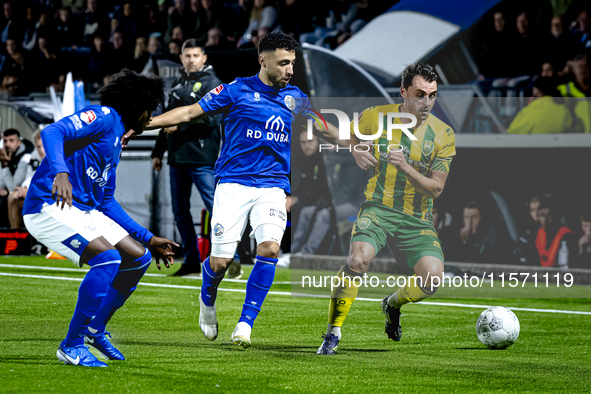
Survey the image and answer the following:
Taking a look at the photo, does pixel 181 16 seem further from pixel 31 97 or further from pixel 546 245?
pixel 546 245

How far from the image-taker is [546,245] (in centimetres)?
923

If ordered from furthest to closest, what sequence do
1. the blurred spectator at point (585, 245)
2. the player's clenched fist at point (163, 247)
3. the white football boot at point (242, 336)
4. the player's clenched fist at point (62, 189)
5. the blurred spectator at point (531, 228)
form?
the blurred spectator at point (531, 228)
the blurred spectator at point (585, 245)
the white football boot at point (242, 336)
the player's clenched fist at point (163, 247)
the player's clenched fist at point (62, 189)

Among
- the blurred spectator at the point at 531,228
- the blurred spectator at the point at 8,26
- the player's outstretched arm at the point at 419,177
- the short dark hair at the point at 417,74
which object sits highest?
the blurred spectator at the point at 8,26

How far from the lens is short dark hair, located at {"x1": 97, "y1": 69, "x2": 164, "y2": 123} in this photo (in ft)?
13.1

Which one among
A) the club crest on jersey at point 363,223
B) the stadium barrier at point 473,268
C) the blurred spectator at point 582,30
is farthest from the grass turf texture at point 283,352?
the blurred spectator at point 582,30

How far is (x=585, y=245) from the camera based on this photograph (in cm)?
915

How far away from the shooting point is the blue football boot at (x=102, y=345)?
13.2ft

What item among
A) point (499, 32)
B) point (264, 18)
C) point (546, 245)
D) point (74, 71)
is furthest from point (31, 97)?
point (546, 245)

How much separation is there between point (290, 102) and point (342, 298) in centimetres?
136

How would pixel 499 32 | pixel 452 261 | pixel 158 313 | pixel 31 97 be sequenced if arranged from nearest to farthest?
pixel 158 313 < pixel 452 261 < pixel 499 32 < pixel 31 97

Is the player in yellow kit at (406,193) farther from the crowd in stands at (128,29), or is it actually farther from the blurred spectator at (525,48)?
the crowd in stands at (128,29)

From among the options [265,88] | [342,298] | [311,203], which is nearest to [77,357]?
[342,298]

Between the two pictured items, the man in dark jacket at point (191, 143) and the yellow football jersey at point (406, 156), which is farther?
the man in dark jacket at point (191, 143)

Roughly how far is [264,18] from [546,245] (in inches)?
274
